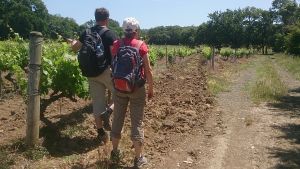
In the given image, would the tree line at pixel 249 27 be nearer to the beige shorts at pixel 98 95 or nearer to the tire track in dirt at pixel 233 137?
the tire track in dirt at pixel 233 137

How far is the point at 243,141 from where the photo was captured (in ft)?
23.1

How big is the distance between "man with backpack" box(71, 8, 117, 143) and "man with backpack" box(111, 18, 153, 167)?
0.62 m

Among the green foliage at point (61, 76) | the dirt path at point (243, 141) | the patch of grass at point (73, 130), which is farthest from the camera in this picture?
the green foliage at point (61, 76)

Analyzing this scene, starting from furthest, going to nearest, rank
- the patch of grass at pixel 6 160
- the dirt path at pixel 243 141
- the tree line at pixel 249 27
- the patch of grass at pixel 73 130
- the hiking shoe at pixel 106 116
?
the tree line at pixel 249 27 → the patch of grass at pixel 73 130 → the hiking shoe at pixel 106 116 → the dirt path at pixel 243 141 → the patch of grass at pixel 6 160

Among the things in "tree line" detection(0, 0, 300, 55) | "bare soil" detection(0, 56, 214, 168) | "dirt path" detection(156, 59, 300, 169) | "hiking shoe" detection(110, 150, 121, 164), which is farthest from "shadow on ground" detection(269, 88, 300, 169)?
"tree line" detection(0, 0, 300, 55)

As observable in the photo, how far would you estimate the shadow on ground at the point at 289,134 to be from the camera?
5980 millimetres

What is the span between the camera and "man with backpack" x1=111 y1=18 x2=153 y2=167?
4.80 m

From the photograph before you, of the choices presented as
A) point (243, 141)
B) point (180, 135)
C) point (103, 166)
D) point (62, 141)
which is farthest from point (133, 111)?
point (243, 141)

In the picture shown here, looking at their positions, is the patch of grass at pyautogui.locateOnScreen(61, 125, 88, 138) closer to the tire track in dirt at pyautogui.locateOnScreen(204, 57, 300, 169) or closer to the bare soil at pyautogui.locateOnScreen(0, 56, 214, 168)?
the bare soil at pyautogui.locateOnScreen(0, 56, 214, 168)

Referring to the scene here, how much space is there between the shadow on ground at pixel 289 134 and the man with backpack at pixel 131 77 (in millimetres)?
2103

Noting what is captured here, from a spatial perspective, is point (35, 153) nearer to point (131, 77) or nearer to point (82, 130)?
point (82, 130)

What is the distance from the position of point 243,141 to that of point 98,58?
300cm

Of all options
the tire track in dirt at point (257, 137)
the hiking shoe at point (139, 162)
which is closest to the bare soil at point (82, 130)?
the hiking shoe at point (139, 162)

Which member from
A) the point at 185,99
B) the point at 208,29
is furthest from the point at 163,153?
the point at 208,29
